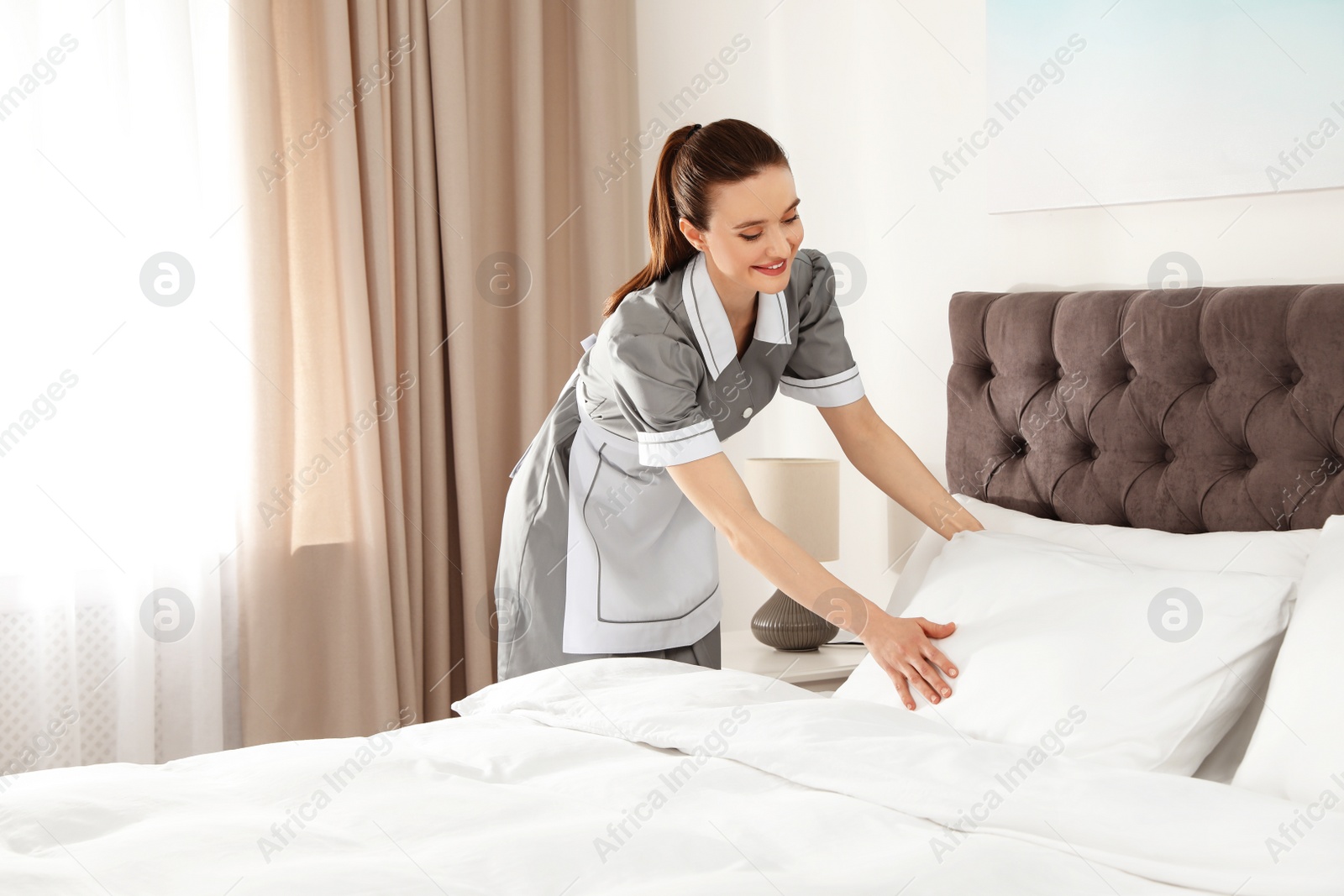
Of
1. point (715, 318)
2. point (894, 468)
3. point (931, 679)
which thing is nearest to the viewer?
point (931, 679)

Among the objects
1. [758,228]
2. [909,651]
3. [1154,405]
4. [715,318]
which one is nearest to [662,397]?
[715,318]

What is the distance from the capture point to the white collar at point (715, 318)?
1.88 m

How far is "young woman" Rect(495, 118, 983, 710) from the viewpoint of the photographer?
1743 mm

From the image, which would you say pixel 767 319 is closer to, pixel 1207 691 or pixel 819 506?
pixel 819 506

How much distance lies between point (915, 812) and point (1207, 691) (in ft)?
1.32

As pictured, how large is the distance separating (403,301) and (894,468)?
151cm

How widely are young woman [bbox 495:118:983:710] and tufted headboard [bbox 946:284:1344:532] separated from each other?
9.0 inches

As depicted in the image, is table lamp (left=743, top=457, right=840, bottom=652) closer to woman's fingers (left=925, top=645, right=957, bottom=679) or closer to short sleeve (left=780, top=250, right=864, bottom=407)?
short sleeve (left=780, top=250, right=864, bottom=407)

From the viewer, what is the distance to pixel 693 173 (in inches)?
70.6

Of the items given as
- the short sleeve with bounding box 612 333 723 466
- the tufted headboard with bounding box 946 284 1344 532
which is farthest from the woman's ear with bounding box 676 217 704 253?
the tufted headboard with bounding box 946 284 1344 532

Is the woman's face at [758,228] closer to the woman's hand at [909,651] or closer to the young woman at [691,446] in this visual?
the young woman at [691,446]

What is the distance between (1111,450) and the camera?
190cm

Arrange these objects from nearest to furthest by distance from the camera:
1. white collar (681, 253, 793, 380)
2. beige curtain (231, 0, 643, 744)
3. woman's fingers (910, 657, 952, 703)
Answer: woman's fingers (910, 657, 952, 703), white collar (681, 253, 793, 380), beige curtain (231, 0, 643, 744)

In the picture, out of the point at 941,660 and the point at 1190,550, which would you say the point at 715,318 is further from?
the point at 1190,550
